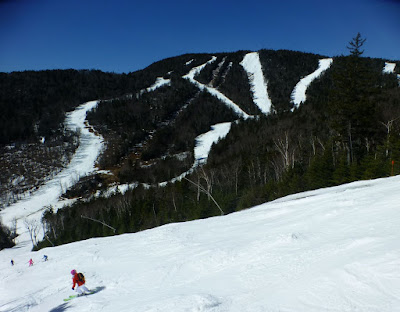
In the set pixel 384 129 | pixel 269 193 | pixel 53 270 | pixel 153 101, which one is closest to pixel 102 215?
pixel 269 193

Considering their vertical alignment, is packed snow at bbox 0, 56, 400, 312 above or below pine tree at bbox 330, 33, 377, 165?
below

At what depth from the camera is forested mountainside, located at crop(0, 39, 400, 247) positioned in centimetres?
3834

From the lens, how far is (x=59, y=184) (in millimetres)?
112562

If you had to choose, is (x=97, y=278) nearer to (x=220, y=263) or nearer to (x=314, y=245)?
(x=220, y=263)

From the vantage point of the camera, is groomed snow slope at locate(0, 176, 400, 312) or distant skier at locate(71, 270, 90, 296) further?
distant skier at locate(71, 270, 90, 296)

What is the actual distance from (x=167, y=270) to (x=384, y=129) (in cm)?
5492

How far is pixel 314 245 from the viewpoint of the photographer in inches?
373

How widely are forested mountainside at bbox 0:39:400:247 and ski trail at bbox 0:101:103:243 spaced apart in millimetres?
6228

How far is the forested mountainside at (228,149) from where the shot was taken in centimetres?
3834

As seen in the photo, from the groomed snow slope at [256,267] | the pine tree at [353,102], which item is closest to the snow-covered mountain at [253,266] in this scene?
the groomed snow slope at [256,267]

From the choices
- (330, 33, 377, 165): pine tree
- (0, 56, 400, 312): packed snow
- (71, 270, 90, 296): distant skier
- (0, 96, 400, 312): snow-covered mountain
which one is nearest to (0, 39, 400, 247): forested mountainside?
(330, 33, 377, 165): pine tree

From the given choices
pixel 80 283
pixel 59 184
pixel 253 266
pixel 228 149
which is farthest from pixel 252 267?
pixel 59 184

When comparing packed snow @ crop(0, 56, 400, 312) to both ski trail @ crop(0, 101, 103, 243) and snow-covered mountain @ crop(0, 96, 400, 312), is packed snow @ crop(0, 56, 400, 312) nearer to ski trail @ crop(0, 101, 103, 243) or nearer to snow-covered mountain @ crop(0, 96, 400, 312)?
snow-covered mountain @ crop(0, 96, 400, 312)

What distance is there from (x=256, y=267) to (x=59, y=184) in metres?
122
